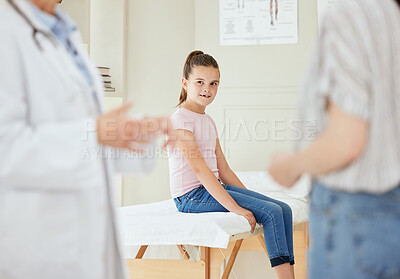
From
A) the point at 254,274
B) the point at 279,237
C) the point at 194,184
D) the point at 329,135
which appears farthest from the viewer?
the point at 254,274

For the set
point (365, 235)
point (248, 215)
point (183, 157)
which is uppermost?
point (183, 157)

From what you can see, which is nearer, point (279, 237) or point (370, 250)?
point (370, 250)

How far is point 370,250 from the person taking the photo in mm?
737

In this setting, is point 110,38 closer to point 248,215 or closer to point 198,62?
point 198,62

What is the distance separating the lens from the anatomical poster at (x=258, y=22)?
334 cm

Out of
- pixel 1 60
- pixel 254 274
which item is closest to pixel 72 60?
pixel 1 60

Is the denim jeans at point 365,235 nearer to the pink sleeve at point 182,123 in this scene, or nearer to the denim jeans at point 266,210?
the denim jeans at point 266,210

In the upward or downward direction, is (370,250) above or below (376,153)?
below

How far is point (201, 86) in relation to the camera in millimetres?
2197

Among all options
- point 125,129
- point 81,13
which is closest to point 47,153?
point 125,129

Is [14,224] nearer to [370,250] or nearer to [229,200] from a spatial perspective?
[370,250]

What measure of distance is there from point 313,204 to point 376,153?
15 centimetres

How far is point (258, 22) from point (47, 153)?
2.83m

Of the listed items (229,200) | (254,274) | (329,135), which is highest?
(329,135)
